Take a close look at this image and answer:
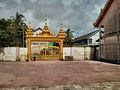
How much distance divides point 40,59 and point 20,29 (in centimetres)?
2101

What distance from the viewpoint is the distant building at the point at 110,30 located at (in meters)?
24.3

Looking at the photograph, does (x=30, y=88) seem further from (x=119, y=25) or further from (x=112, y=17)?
(x=112, y=17)

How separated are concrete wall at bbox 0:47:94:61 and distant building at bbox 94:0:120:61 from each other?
3168mm

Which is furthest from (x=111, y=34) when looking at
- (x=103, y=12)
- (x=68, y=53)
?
(x=68, y=53)

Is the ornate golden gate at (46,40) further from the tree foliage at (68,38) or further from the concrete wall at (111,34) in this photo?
the tree foliage at (68,38)

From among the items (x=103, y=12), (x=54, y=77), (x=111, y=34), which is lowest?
(x=54, y=77)

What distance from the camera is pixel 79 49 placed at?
33281 millimetres

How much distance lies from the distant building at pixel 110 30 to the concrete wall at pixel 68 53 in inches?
125

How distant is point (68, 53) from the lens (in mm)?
32906

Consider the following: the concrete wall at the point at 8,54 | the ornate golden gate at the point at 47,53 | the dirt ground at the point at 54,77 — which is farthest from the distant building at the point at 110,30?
the concrete wall at the point at 8,54

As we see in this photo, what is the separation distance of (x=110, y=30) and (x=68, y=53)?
8.42 metres

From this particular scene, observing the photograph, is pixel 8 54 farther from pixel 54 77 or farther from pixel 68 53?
pixel 54 77

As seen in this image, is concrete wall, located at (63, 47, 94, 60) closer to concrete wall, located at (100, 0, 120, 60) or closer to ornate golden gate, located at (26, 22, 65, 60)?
ornate golden gate, located at (26, 22, 65, 60)

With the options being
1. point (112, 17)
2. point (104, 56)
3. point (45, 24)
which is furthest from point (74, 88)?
point (45, 24)
